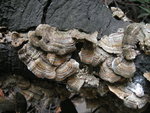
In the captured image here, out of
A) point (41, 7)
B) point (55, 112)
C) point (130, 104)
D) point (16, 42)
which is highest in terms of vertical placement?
point (41, 7)

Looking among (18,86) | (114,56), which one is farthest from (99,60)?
(18,86)

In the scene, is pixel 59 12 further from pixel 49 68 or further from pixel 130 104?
pixel 130 104

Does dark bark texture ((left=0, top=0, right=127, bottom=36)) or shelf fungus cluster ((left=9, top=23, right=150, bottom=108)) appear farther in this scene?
dark bark texture ((left=0, top=0, right=127, bottom=36))

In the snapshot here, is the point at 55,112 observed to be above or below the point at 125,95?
below

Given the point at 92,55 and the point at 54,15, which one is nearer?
the point at 92,55

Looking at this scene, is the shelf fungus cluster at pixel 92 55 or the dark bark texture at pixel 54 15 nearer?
the shelf fungus cluster at pixel 92 55

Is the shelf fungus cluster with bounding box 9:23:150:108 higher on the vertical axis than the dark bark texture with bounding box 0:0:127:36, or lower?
lower

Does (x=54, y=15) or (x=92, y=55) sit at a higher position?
(x=54, y=15)

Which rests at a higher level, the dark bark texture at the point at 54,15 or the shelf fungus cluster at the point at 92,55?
the dark bark texture at the point at 54,15
